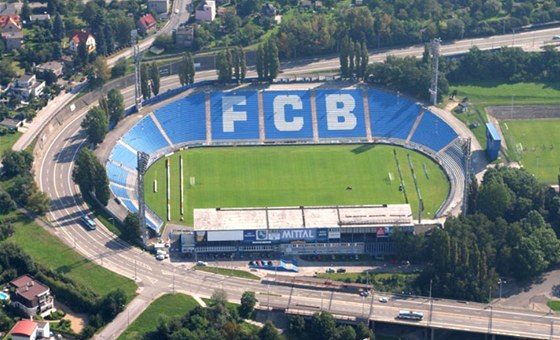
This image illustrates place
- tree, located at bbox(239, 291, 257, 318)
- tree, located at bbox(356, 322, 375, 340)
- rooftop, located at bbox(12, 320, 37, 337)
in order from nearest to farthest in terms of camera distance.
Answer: rooftop, located at bbox(12, 320, 37, 337), tree, located at bbox(356, 322, 375, 340), tree, located at bbox(239, 291, 257, 318)

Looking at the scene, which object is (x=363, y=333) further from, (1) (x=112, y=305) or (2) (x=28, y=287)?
(2) (x=28, y=287)

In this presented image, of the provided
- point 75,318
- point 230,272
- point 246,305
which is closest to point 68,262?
point 75,318

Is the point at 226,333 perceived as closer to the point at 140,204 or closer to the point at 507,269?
the point at 140,204

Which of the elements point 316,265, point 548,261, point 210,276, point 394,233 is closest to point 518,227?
point 548,261

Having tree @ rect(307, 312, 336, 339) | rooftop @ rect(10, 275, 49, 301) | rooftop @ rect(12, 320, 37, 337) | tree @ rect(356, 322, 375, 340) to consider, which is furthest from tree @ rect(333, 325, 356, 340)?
rooftop @ rect(10, 275, 49, 301)

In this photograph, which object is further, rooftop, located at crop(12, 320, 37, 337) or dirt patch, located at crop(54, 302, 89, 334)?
dirt patch, located at crop(54, 302, 89, 334)

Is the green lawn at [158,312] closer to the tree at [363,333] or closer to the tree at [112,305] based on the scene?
the tree at [112,305]

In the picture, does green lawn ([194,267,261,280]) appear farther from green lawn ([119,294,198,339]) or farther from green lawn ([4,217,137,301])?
green lawn ([4,217,137,301])
